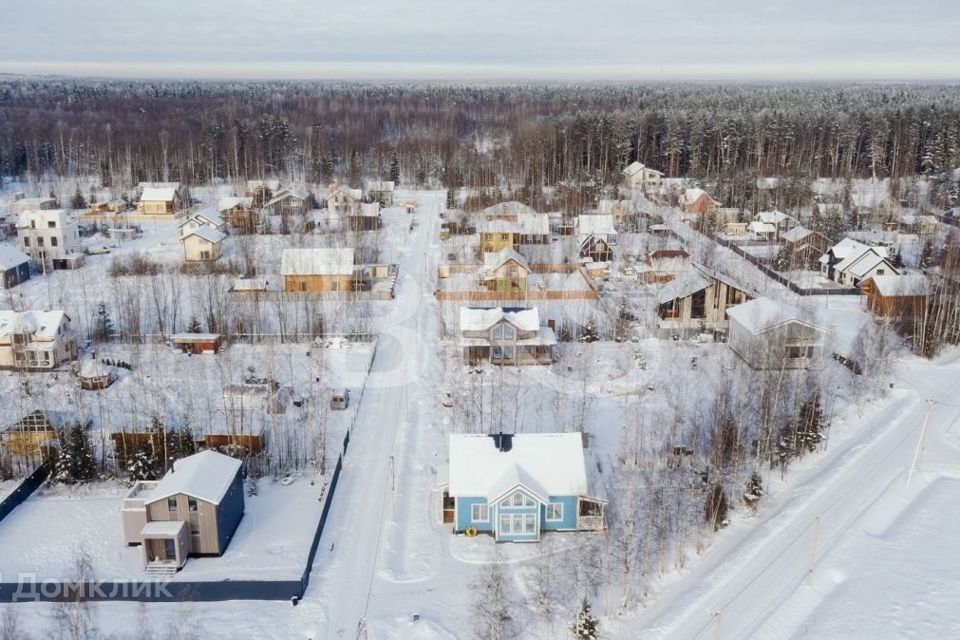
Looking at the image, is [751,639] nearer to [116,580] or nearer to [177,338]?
[116,580]

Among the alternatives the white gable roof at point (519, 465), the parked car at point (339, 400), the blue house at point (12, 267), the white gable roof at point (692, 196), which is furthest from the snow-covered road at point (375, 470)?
the white gable roof at point (692, 196)

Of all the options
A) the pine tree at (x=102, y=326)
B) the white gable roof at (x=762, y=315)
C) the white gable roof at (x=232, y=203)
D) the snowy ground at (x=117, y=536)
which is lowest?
the snowy ground at (x=117, y=536)

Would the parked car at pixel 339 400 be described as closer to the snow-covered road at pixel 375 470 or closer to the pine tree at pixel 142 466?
the snow-covered road at pixel 375 470

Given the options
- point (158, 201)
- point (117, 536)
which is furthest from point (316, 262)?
point (158, 201)

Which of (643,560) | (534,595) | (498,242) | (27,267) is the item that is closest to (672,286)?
(498,242)

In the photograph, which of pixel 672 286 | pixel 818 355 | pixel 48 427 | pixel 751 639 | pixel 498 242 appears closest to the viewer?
pixel 751 639

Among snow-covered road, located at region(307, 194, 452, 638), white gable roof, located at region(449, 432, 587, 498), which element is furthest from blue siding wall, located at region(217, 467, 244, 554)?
white gable roof, located at region(449, 432, 587, 498)

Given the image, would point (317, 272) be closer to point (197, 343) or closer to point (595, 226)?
point (197, 343)
